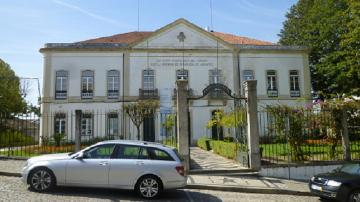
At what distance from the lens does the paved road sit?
9125 mm

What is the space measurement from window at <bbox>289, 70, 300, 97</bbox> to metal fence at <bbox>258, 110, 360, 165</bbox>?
1784cm

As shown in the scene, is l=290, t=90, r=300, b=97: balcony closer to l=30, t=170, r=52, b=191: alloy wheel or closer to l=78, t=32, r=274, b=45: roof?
l=78, t=32, r=274, b=45: roof

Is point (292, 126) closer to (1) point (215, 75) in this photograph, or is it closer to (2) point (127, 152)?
(2) point (127, 152)

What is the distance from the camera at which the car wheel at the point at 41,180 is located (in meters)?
9.68

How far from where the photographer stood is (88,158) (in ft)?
32.2

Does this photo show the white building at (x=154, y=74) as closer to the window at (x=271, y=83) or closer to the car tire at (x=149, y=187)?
the window at (x=271, y=83)

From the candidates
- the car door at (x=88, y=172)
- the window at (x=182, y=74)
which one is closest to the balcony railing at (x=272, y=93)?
the window at (x=182, y=74)

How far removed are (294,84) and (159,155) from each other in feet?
85.9

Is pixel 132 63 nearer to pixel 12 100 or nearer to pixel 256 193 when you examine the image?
pixel 12 100

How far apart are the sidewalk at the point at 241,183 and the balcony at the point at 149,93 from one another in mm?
17353

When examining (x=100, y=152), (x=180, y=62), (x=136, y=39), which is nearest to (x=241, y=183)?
(x=100, y=152)

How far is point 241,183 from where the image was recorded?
12305 mm

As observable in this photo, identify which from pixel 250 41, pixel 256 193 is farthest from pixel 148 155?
pixel 250 41

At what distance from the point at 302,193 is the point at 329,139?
433cm
